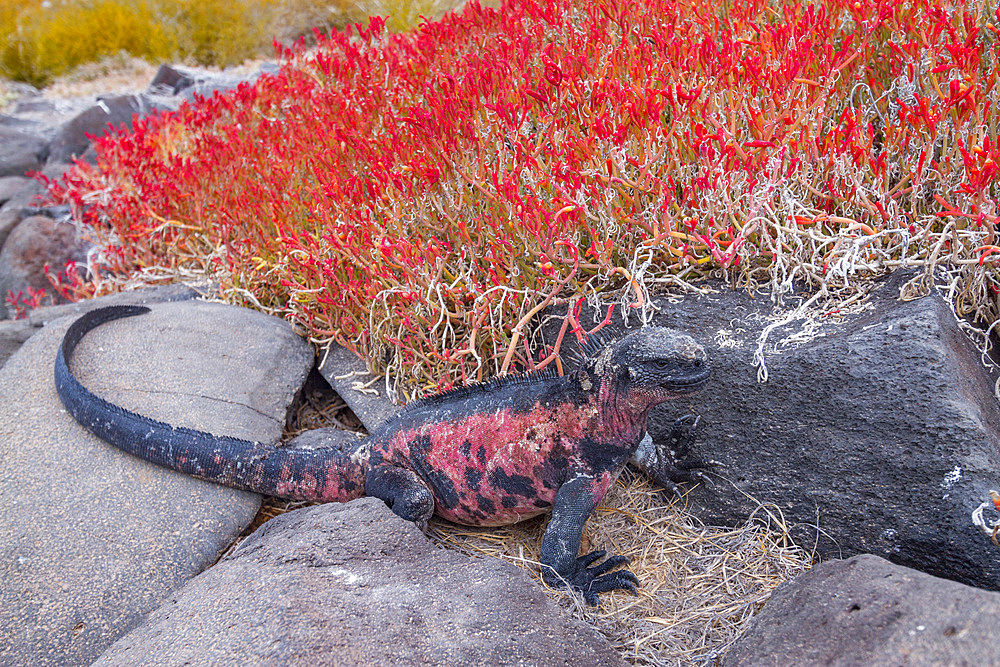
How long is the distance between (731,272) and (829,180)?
0.58 meters

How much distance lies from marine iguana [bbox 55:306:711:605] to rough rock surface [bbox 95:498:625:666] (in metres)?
0.29

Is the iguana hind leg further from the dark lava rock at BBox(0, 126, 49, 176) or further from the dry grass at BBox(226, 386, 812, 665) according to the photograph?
the dark lava rock at BBox(0, 126, 49, 176)

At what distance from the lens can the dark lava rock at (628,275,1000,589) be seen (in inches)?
85.4

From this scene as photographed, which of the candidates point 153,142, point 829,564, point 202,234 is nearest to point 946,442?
point 829,564

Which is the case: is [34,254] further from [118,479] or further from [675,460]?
[675,460]

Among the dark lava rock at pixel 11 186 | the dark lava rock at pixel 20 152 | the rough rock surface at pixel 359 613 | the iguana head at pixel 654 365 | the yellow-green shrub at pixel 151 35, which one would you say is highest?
the yellow-green shrub at pixel 151 35

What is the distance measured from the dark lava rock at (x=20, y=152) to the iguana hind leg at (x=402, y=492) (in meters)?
7.96

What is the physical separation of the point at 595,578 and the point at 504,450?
599 mm

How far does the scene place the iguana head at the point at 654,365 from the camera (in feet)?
7.53

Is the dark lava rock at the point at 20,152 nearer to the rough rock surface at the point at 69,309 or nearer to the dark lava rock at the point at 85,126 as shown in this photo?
the dark lava rock at the point at 85,126

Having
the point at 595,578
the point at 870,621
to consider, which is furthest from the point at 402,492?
the point at 870,621

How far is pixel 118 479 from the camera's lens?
2.96 m

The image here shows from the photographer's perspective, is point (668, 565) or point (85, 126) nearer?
point (668, 565)

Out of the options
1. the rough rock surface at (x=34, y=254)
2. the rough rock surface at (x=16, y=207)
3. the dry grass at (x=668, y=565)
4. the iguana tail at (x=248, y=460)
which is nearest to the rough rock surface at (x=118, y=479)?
the iguana tail at (x=248, y=460)
